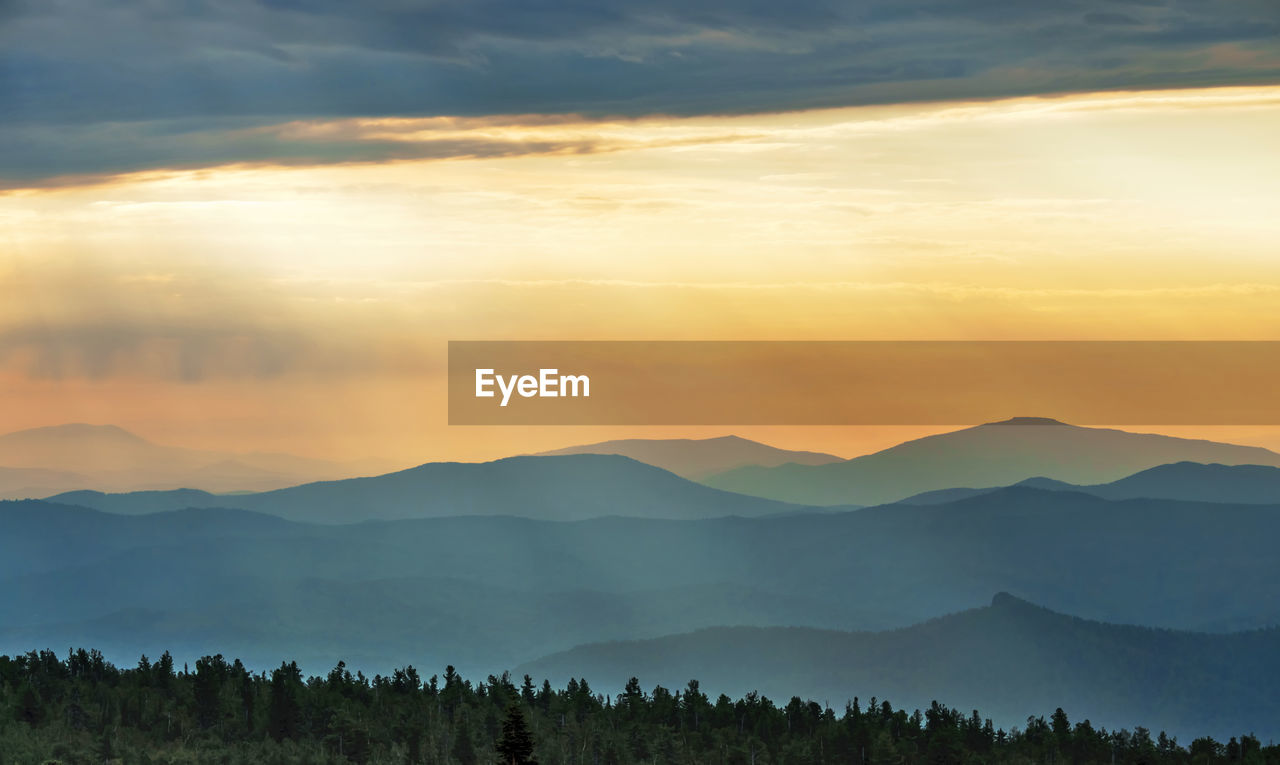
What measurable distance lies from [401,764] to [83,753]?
40.1m

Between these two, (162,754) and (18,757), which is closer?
(18,757)

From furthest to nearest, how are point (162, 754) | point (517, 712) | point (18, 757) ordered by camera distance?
point (162, 754) → point (18, 757) → point (517, 712)

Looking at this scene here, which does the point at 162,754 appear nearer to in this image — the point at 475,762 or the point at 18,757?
the point at 18,757

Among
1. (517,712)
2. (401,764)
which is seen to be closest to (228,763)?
(401,764)

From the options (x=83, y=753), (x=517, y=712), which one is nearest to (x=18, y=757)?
(x=83, y=753)

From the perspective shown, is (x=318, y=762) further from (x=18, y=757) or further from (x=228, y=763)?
(x=18, y=757)

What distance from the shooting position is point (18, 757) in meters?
181

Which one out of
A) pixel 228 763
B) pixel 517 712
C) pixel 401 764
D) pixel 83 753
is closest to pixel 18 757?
pixel 83 753

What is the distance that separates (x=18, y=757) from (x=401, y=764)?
4711cm

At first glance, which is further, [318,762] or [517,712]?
[318,762]

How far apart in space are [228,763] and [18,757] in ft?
89.3

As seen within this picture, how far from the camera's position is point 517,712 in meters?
89.7

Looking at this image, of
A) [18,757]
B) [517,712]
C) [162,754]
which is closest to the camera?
[517,712]

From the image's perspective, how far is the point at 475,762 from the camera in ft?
655
